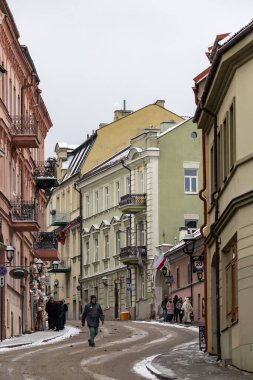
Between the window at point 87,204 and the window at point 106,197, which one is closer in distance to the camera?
the window at point 106,197

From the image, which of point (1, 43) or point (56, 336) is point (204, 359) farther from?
point (1, 43)

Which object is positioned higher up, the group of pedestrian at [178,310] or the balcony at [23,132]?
the balcony at [23,132]

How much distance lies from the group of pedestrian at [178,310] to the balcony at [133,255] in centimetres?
1474

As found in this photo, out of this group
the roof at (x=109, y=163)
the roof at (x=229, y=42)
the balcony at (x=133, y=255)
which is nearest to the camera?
the roof at (x=229, y=42)

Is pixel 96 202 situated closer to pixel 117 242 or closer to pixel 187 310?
pixel 117 242

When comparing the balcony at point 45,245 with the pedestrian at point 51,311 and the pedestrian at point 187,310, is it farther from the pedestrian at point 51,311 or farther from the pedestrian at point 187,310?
the pedestrian at point 187,310

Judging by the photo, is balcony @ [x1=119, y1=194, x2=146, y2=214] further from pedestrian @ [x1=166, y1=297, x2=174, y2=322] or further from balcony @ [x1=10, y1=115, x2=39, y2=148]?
balcony @ [x1=10, y1=115, x2=39, y2=148]

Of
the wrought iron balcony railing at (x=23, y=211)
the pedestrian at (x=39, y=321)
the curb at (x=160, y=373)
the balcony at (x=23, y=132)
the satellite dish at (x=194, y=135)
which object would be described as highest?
the satellite dish at (x=194, y=135)

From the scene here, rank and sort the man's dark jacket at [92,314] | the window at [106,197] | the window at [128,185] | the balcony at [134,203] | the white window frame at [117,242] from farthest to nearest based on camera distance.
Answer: the window at [106,197] → the white window frame at [117,242] → the window at [128,185] → the balcony at [134,203] → the man's dark jacket at [92,314]

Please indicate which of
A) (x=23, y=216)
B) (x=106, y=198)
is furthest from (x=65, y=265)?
(x=23, y=216)

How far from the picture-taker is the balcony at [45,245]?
182 feet

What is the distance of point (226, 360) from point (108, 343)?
40.6 feet

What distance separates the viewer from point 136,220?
255 ft

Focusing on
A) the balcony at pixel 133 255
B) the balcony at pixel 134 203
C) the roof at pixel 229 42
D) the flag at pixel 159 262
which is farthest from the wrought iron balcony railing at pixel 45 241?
the roof at pixel 229 42
